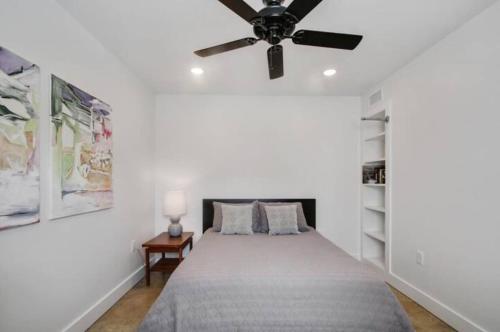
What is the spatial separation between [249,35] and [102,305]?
2.71 m

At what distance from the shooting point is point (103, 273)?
2.24 meters

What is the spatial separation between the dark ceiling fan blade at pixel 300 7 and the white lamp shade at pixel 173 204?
2.50 metres

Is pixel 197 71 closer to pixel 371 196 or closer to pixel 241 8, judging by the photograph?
pixel 241 8

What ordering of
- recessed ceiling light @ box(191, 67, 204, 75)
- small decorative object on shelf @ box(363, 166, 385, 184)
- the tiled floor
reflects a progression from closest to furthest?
1. the tiled floor
2. recessed ceiling light @ box(191, 67, 204, 75)
3. small decorative object on shelf @ box(363, 166, 385, 184)

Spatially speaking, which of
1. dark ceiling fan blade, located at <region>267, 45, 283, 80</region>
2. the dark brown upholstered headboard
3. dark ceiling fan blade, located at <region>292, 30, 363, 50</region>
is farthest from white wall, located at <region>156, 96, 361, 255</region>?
dark ceiling fan blade, located at <region>292, 30, 363, 50</region>

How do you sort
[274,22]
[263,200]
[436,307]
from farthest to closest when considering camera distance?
[263,200] → [436,307] → [274,22]

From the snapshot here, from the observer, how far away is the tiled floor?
2.02m

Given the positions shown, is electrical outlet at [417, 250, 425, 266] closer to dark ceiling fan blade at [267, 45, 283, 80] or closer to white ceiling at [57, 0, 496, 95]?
white ceiling at [57, 0, 496, 95]

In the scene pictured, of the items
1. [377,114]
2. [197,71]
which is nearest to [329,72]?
[377,114]

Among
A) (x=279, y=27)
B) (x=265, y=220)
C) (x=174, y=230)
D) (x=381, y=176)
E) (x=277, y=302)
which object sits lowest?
(x=277, y=302)

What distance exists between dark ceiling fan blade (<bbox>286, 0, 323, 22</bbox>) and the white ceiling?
498 mm

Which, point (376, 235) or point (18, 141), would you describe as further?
point (376, 235)

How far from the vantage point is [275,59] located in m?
1.74

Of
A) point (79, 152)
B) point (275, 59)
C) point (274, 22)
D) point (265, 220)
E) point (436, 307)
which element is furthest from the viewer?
point (265, 220)
